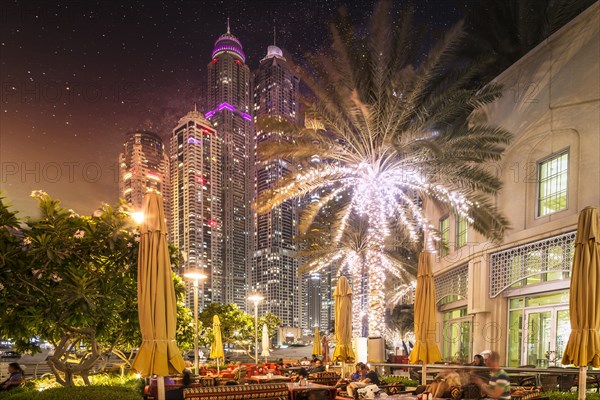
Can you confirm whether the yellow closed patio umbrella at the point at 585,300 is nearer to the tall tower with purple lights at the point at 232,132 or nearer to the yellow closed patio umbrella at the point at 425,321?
the yellow closed patio umbrella at the point at 425,321

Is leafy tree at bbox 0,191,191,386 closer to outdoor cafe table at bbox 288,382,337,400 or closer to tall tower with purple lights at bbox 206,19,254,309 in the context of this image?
outdoor cafe table at bbox 288,382,337,400

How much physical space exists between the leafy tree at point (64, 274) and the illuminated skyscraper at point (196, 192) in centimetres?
4148

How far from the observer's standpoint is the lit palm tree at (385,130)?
48.3 ft

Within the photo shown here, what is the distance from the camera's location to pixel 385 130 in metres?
16.0

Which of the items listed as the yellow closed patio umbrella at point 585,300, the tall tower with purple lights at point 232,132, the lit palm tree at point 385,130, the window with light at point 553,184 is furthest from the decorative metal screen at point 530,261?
the tall tower with purple lights at point 232,132

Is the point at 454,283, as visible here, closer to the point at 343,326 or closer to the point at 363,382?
the point at 343,326

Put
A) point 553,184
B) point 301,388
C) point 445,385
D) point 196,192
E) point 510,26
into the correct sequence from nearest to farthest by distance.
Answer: point 445,385 → point 301,388 → point 553,184 → point 510,26 → point 196,192

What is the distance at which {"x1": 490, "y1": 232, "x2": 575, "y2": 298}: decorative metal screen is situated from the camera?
47.3 ft

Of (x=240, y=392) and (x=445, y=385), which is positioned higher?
(x=445, y=385)

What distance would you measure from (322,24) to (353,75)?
193 cm

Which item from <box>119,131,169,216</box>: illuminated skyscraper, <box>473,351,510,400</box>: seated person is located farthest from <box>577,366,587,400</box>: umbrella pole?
<box>119,131,169,216</box>: illuminated skyscraper

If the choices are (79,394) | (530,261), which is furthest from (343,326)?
(79,394)

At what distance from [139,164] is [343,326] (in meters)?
26.6

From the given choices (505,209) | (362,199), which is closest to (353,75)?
(362,199)
